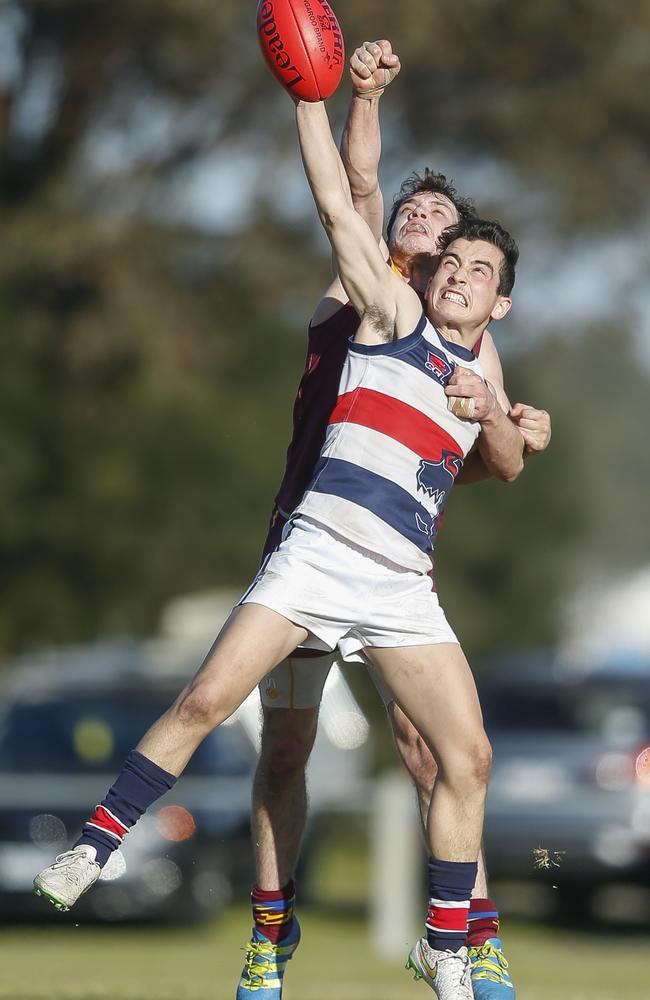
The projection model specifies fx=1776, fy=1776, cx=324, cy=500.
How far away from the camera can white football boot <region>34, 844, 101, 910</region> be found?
554cm

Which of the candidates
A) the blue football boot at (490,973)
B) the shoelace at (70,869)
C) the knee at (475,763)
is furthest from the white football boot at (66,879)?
the blue football boot at (490,973)

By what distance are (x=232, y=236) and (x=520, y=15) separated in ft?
13.3

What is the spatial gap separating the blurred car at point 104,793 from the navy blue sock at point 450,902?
6812mm

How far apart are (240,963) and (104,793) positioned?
80.2 inches

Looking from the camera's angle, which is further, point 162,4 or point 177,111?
point 177,111

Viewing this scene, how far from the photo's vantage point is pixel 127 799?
5758 millimetres

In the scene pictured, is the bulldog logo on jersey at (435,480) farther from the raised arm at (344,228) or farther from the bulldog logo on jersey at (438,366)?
the raised arm at (344,228)

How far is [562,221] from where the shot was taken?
2017cm

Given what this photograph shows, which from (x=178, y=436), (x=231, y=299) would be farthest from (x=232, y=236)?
(x=178, y=436)

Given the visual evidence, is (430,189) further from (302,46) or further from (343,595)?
(343,595)

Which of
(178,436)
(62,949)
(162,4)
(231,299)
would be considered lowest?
(62,949)

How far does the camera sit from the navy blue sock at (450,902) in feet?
19.9

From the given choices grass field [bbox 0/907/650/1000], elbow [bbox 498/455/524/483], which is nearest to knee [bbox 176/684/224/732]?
elbow [bbox 498/455/524/483]

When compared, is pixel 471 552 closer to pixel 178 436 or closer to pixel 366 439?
pixel 178 436
